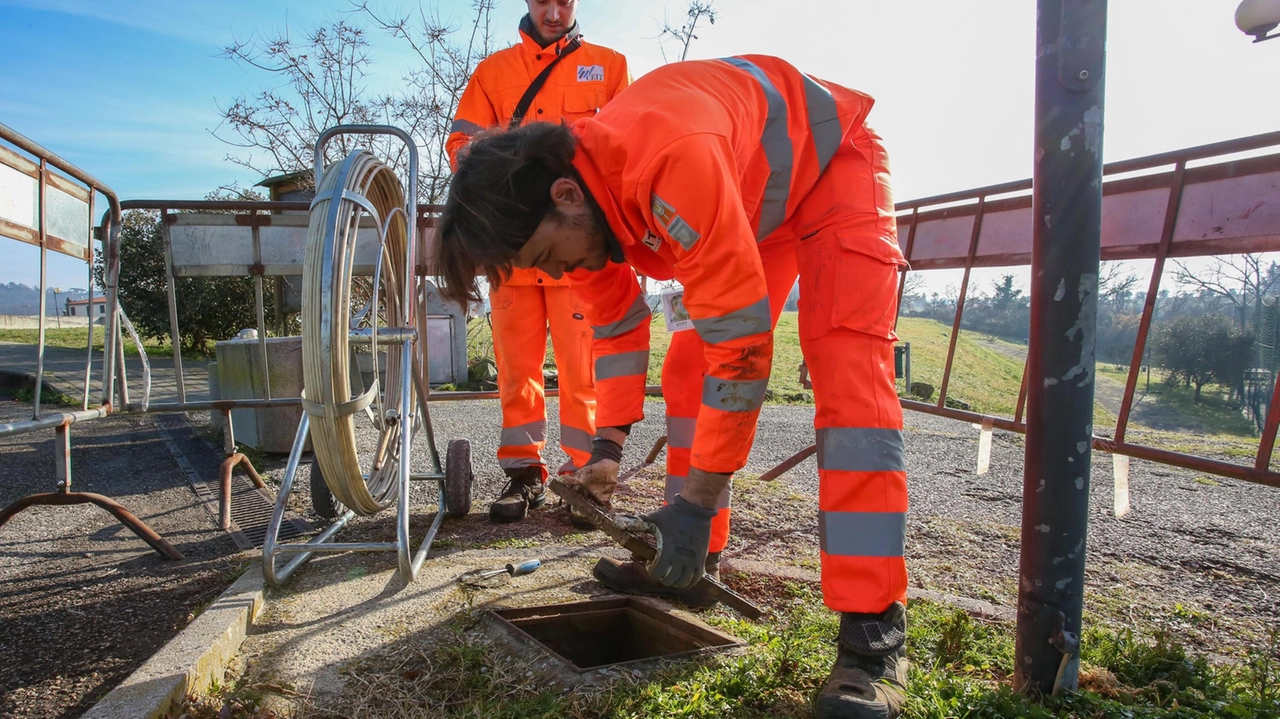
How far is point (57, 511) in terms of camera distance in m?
3.91

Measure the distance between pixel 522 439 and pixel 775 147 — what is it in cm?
219

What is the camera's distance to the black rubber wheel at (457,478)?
11.3 ft

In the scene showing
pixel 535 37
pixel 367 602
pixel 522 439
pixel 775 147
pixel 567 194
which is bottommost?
pixel 367 602

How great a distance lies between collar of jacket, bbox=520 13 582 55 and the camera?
4.01 m

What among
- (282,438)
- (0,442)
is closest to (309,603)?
(282,438)

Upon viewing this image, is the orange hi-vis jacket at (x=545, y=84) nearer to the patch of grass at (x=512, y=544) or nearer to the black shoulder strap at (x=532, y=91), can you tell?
the black shoulder strap at (x=532, y=91)

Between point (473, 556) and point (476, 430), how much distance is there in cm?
337

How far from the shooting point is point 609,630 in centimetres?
245

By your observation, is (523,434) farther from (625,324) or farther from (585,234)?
(585,234)

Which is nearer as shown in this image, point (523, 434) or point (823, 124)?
point (823, 124)

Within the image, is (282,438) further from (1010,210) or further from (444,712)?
(1010,210)

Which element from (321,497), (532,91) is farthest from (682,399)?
(532,91)

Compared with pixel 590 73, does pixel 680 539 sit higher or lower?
lower

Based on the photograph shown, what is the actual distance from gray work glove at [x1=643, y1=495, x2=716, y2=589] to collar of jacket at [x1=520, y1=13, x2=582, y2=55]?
3017 mm
